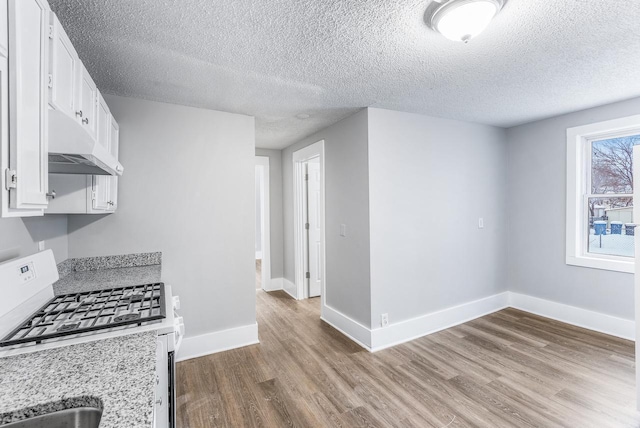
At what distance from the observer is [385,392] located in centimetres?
232

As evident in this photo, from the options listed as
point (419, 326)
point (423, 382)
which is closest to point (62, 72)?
point (423, 382)

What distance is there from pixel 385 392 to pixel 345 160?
7.33 ft

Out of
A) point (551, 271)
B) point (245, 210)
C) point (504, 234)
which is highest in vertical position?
point (245, 210)

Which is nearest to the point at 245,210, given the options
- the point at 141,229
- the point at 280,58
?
the point at 141,229

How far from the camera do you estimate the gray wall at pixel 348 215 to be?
10.1ft

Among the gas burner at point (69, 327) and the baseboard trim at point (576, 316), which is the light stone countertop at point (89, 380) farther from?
the baseboard trim at point (576, 316)

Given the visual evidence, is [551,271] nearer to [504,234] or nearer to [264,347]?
[504,234]

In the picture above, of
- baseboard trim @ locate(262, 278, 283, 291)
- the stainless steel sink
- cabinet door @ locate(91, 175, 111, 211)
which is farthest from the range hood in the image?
baseboard trim @ locate(262, 278, 283, 291)

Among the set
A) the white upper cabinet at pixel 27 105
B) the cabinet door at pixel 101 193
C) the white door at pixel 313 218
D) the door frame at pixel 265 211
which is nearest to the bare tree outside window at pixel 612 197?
the white door at pixel 313 218

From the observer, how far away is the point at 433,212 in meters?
3.45

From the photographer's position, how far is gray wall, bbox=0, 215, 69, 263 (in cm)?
158

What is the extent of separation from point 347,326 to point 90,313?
2.45 meters

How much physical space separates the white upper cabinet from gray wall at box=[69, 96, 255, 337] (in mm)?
1715

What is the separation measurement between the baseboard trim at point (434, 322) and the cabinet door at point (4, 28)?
9.96 ft
